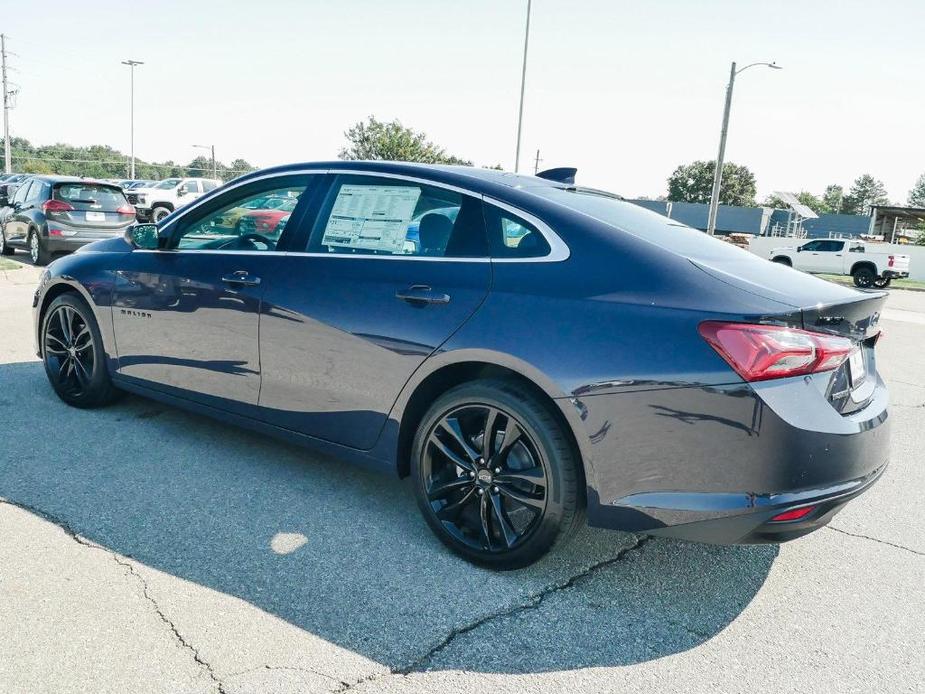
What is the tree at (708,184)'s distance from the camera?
9500 centimetres

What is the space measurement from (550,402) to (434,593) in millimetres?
843

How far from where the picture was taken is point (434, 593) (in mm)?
2799

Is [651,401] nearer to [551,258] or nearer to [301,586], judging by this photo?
[551,258]

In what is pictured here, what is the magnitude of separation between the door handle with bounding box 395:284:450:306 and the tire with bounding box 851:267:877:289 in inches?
1144

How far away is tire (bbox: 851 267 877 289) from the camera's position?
92.0ft

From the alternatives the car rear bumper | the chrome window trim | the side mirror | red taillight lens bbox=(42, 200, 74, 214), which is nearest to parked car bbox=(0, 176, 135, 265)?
red taillight lens bbox=(42, 200, 74, 214)

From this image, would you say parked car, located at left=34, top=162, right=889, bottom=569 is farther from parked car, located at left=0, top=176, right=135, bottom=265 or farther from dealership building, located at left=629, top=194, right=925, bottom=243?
dealership building, located at left=629, top=194, right=925, bottom=243

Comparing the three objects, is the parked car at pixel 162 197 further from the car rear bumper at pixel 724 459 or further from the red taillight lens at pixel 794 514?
the red taillight lens at pixel 794 514

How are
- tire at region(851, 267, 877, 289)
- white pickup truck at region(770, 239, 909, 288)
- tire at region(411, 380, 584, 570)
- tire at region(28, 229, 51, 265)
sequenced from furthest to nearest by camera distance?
1. tire at region(851, 267, 877, 289)
2. white pickup truck at region(770, 239, 909, 288)
3. tire at region(28, 229, 51, 265)
4. tire at region(411, 380, 584, 570)

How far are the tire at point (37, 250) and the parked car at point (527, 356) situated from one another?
10.6 metres

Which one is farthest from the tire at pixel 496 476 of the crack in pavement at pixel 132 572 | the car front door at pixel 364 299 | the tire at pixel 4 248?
the tire at pixel 4 248

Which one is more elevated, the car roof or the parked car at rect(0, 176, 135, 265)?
the car roof

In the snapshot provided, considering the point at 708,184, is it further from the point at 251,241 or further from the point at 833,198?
the point at 251,241

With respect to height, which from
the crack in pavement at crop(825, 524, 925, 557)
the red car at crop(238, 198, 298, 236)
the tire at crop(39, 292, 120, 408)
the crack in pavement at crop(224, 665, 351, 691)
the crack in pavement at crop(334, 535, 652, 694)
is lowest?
the crack in pavement at crop(224, 665, 351, 691)
